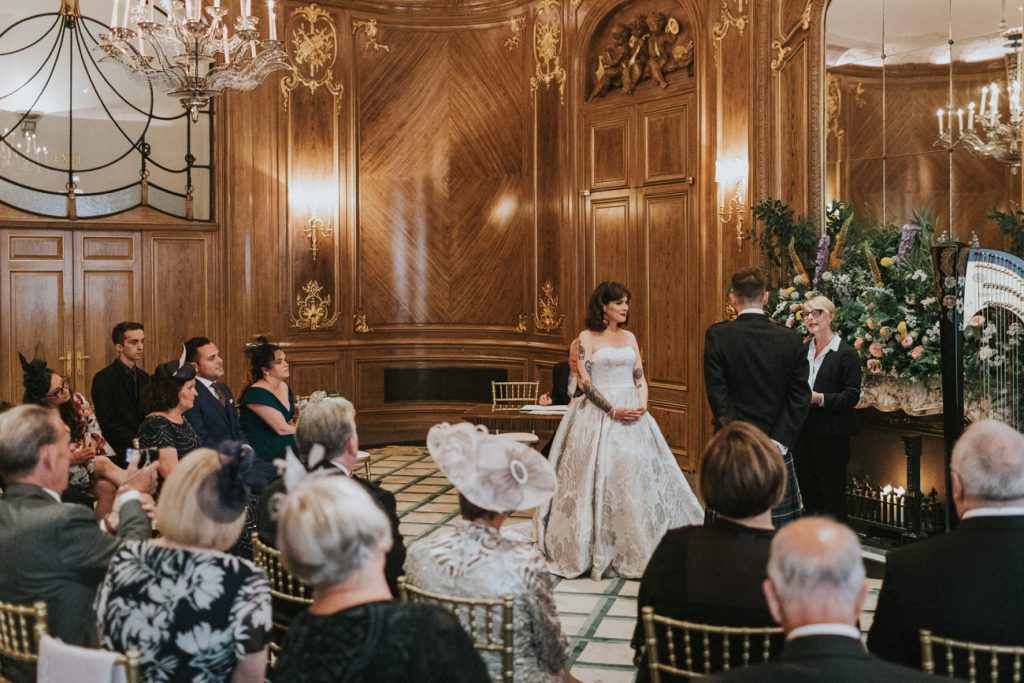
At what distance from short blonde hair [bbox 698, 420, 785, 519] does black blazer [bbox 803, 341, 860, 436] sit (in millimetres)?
3169

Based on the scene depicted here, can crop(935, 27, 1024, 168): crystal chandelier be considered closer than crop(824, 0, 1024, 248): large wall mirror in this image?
Yes

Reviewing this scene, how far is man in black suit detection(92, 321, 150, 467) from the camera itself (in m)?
6.13

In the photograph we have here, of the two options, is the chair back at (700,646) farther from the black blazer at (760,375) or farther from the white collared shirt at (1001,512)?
the black blazer at (760,375)

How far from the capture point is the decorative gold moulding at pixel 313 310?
1054 centimetres

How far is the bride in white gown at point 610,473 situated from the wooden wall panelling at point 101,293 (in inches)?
205

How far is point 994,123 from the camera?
6.21m

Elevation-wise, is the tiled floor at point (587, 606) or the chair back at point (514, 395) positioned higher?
the chair back at point (514, 395)

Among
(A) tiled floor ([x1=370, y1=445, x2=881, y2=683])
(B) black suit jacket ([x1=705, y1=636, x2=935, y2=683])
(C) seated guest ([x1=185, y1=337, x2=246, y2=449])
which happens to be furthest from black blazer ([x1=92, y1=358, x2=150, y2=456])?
(B) black suit jacket ([x1=705, y1=636, x2=935, y2=683])

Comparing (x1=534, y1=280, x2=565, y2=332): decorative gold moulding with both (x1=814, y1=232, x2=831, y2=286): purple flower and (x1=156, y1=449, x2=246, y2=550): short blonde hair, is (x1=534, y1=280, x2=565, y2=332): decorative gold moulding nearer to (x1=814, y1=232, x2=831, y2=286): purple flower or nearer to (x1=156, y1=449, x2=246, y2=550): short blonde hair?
(x1=814, y1=232, x2=831, y2=286): purple flower

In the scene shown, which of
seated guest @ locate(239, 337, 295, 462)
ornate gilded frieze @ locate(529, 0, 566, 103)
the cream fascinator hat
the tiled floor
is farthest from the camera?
ornate gilded frieze @ locate(529, 0, 566, 103)

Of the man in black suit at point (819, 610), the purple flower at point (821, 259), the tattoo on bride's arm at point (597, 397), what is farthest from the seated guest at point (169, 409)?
the purple flower at point (821, 259)

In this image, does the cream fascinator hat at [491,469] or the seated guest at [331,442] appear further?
the seated guest at [331,442]

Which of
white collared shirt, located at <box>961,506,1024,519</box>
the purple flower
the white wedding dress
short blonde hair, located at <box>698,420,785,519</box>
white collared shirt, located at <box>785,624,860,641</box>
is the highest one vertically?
the purple flower

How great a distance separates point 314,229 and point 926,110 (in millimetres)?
6114
